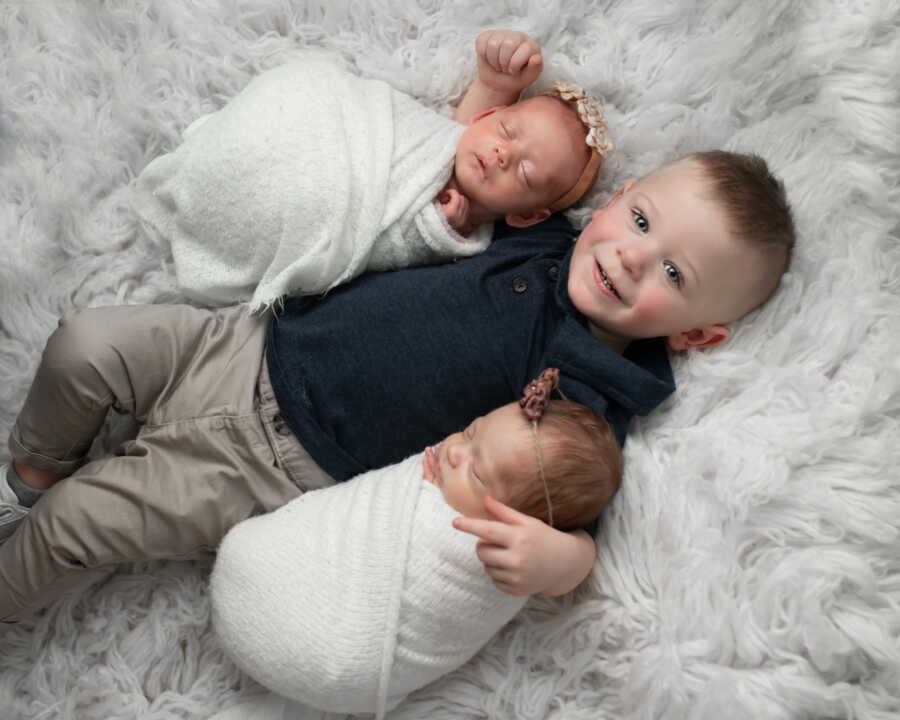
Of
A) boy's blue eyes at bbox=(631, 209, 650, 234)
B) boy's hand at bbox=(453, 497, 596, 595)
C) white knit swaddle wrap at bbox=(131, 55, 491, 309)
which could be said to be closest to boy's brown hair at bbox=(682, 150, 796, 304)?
boy's blue eyes at bbox=(631, 209, 650, 234)

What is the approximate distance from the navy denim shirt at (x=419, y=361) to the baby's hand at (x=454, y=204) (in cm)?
10

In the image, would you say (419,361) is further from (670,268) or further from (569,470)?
(670,268)

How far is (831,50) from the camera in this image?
119cm

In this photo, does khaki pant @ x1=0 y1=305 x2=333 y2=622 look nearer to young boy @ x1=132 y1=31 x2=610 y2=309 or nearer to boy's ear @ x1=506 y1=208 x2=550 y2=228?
young boy @ x1=132 y1=31 x2=610 y2=309

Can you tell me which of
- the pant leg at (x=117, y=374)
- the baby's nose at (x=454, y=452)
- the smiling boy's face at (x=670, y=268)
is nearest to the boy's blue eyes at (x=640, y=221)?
the smiling boy's face at (x=670, y=268)

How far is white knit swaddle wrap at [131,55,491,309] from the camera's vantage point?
4.13 feet

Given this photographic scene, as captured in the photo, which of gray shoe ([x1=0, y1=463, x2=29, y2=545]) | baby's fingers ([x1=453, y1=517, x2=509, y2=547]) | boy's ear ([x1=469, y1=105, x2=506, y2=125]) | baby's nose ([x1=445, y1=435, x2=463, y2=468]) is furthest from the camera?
boy's ear ([x1=469, y1=105, x2=506, y2=125])

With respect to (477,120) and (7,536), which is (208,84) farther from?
(7,536)

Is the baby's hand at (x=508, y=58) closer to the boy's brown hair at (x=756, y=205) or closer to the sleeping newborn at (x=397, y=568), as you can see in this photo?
the boy's brown hair at (x=756, y=205)

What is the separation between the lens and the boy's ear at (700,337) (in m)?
1.26

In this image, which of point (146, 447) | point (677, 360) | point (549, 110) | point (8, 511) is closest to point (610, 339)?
point (677, 360)

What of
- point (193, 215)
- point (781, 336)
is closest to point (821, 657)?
point (781, 336)

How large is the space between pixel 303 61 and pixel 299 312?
448 mm

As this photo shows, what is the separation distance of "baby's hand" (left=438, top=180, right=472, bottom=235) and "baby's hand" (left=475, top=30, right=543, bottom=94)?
20cm
